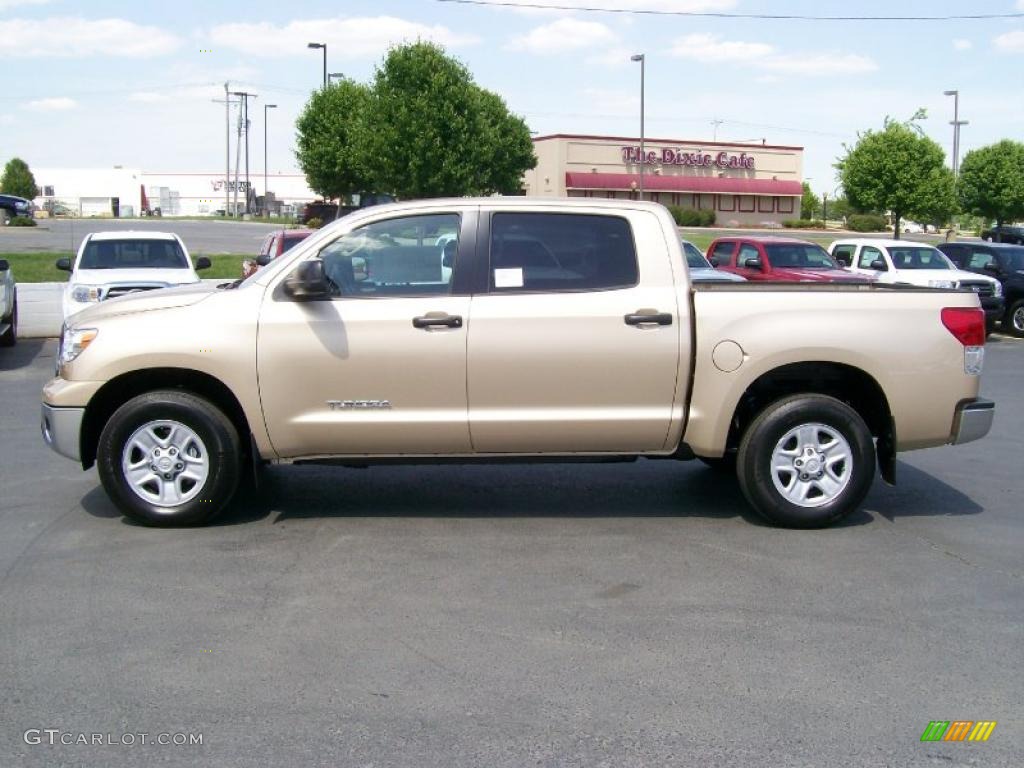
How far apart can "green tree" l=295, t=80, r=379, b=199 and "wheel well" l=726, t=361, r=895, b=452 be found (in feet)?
137

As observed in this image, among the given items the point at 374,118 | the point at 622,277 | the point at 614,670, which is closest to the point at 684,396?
the point at 622,277

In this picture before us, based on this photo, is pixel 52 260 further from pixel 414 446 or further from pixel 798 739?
pixel 798 739

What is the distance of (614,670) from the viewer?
4.62 metres

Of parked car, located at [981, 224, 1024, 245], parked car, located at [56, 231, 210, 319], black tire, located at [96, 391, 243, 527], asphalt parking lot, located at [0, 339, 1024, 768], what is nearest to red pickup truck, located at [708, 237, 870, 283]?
parked car, located at [56, 231, 210, 319]

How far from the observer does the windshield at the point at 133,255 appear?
1575 cm

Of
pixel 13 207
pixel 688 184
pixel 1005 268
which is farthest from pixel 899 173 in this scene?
pixel 13 207

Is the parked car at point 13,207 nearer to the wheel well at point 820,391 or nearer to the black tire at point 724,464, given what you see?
the black tire at point 724,464

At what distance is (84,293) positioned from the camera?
48.2 ft

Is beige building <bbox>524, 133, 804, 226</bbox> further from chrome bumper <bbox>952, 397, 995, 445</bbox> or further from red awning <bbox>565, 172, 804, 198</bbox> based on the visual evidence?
chrome bumper <bbox>952, 397, 995, 445</bbox>

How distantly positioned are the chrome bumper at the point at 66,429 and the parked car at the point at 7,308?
351 inches

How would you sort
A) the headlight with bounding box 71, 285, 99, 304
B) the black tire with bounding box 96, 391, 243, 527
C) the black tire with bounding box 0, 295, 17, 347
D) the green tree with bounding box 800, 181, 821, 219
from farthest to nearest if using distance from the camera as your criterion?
1. the green tree with bounding box 800, 181, 821, 219
2. the black tire with bounding box 0, 295, 17, 347
3. the headlight with bounding box 71, 285, 99, 304
4. the black tire with bounding box 96, 391, 243, 527

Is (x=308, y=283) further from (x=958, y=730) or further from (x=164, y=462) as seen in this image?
(x=958, y=730)

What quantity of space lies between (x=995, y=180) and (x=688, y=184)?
2911 centimetres

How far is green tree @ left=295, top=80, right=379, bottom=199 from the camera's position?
160 ft
